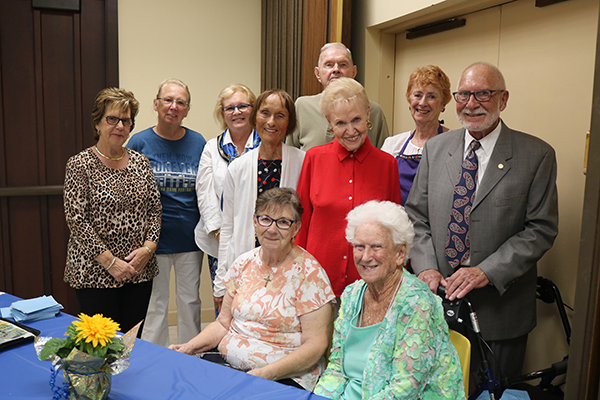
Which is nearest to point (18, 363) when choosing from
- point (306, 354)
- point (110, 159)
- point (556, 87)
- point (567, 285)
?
point (306, 354)

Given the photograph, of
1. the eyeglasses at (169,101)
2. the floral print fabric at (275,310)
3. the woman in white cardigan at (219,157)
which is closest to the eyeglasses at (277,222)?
the floral print fabric at (275,310)

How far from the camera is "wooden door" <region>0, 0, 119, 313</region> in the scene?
11.6 feet

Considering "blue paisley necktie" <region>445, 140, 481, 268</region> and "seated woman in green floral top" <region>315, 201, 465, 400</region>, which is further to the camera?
"blue paisley necktie" <region>445, 140, 481, 268</region>

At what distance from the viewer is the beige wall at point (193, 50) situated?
3844 mm

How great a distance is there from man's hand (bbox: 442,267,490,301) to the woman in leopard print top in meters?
1.51

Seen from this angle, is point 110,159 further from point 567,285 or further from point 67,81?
point 567,285

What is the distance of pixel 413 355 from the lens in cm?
146

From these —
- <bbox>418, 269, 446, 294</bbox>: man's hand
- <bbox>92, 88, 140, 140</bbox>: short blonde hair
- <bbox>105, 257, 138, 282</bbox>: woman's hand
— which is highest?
<bbox>92, 88, 140, 140</bbox>: short blonde hair

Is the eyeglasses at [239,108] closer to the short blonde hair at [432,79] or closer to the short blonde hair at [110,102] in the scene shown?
the short blonde hair at [110,102]

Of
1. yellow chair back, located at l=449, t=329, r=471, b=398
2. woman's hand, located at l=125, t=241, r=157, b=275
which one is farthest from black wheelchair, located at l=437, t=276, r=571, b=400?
woman's hand, located at l=125, t=241, r=157, b=275

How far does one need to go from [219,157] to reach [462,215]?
1.39 m

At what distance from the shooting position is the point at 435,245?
6.99ft

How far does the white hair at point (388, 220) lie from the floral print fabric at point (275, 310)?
0.29 meters

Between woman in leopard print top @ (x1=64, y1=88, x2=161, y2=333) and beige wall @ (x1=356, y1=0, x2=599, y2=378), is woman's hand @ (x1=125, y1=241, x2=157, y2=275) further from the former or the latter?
beige wall @ (x1=356, y1=0, x2=599, y2=378)
